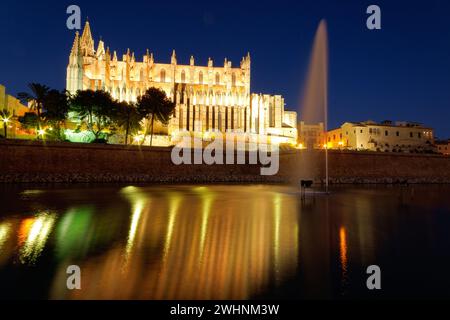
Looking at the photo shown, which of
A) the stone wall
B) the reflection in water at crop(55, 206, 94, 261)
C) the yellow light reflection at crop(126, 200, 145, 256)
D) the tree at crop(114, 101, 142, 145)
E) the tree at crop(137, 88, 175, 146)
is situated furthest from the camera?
the tree at crop(137, 88, 175, 146)

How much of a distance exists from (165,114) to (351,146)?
35285mm

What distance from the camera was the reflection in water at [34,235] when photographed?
6348mm

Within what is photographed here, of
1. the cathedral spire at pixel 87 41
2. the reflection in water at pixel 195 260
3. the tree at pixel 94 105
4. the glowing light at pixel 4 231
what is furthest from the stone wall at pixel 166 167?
the cathedral spire at pixel 87 41

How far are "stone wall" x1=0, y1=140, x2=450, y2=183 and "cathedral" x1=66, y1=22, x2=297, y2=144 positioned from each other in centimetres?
2933

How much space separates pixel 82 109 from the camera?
139 feet

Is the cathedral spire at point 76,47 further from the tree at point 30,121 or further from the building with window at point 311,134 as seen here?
the building with window at point 311,134

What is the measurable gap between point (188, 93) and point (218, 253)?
Answer: 2440 inches

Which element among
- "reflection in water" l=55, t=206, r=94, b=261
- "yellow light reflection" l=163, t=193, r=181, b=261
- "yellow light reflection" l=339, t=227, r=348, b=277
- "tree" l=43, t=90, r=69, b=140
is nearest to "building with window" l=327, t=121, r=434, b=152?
"tree" l=43, t=90, r=69, b=140

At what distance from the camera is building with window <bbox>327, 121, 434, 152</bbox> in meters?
58.7

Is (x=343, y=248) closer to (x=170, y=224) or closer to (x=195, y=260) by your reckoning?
(x=195, y=260)

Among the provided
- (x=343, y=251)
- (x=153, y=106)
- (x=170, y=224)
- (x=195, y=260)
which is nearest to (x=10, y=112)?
(x=153, y=106)

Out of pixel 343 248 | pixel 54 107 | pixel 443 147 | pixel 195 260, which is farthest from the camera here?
pixel 443 147

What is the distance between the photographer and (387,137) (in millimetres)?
59031

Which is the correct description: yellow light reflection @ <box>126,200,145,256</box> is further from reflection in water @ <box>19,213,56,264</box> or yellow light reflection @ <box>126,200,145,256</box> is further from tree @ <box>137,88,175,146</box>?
tree @ <box>137,88,175,146</box>
